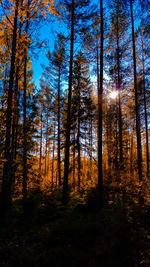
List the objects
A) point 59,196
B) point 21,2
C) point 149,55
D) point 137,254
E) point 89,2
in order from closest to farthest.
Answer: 1. point 137,254
2. point 21,2
3. point 59,196
4. point 89,2
5. point 149,55

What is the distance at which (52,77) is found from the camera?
549 inches

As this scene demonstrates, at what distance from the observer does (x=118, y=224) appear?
3.44 meters

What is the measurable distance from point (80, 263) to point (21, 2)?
9.88 m

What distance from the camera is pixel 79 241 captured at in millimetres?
4020

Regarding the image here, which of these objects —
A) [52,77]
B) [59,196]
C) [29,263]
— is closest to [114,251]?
[29,263]

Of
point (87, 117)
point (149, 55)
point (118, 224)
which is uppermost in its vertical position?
point (149, 55)

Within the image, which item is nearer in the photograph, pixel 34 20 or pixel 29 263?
pixel 29 263

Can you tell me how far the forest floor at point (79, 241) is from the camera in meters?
3.05

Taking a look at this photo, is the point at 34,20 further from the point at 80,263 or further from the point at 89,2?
the point at 80,263

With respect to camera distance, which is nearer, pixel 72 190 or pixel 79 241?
pixel 79 241

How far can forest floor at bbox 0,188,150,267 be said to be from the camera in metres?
3.05

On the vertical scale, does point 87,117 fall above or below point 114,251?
above

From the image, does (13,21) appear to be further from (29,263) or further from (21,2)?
(29,263)

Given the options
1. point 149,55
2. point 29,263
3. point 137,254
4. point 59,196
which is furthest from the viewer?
point 149,55
